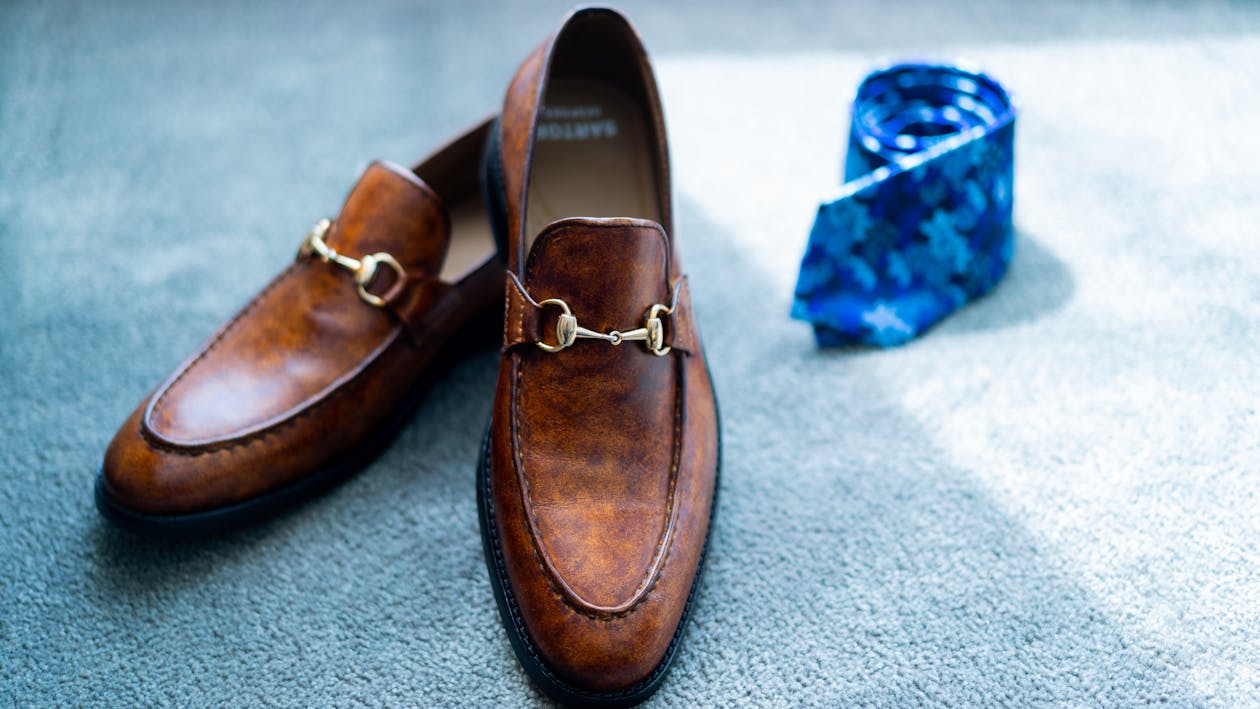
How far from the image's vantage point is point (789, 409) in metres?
0.94

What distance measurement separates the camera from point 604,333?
74 cm

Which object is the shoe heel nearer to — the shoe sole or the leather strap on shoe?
the shoe sole

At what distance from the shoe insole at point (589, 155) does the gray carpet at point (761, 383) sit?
176mm

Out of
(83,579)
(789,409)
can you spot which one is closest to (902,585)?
(789,409)

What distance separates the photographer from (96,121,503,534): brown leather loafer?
2.54ft

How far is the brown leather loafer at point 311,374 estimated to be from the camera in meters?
0.77

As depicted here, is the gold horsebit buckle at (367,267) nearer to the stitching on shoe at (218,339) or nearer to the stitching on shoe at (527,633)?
the stitching on shoe at (218,339)

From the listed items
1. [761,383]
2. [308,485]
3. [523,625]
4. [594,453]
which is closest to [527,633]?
[523,625]

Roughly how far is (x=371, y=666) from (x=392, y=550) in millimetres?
112

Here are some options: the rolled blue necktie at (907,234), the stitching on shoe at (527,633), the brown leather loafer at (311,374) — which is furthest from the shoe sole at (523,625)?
the rolled blue necktie at (907,234)

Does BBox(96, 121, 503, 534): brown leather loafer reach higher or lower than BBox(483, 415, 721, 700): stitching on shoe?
higher

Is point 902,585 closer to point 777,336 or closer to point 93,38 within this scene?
point 777,336

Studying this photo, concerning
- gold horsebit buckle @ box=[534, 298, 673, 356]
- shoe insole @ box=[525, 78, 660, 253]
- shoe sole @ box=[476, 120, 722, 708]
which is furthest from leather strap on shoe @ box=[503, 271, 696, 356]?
shoe insole @ box=[525, 78, 660, 253]

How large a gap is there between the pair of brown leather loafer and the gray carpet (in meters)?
0.06
